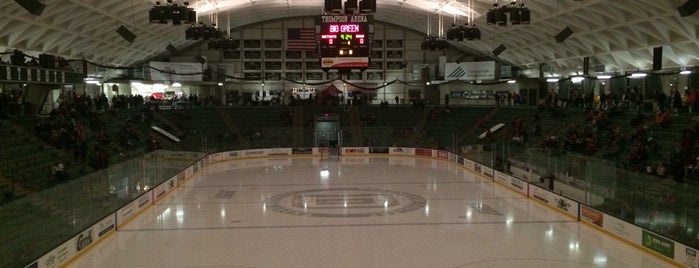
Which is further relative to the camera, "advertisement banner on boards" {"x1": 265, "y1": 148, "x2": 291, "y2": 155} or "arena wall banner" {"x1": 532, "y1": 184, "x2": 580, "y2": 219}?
"advertisement banner on boards" {"x1": 265, "y1": 148, "x2": 291, "y2": 155}

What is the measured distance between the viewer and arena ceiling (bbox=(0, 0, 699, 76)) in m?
26.3

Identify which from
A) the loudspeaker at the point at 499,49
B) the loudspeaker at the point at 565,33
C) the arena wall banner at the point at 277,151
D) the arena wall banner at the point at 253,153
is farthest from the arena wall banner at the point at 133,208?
the loudspeaker at the point at 499,49

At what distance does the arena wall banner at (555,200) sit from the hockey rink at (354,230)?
28 centimetres

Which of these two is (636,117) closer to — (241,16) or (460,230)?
(460,230)

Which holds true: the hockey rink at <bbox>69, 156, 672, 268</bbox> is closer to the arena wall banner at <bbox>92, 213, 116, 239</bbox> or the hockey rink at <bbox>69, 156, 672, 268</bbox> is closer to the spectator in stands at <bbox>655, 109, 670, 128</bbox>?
the arena wall banner at <bbox>92, 213, 116, 239</bbox>

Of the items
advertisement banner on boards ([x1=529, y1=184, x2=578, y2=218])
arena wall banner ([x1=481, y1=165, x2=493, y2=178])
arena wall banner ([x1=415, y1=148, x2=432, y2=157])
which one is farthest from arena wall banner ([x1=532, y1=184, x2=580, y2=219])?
arena wall banner ([x1=415, y1=148, x2=432, y2=157])

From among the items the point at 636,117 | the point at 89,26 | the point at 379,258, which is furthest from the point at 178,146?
the point at 636,117

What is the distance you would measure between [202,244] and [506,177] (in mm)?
13359

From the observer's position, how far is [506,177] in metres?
23.4

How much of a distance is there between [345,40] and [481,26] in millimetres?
18764

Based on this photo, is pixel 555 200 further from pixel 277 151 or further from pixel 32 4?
pixel 277 151

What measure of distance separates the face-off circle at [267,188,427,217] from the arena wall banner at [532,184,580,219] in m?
3.71

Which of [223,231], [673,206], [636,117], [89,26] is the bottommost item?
[223,231]

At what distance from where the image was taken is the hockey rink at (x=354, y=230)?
12.5m
